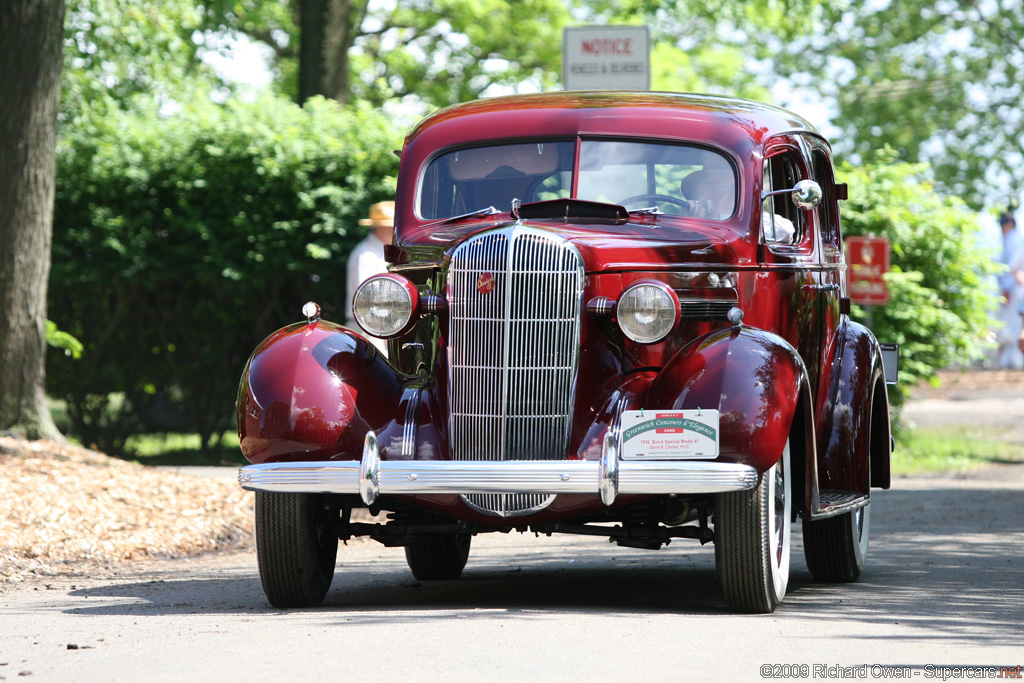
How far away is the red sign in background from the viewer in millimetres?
13023

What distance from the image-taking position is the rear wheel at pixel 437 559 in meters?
7.07

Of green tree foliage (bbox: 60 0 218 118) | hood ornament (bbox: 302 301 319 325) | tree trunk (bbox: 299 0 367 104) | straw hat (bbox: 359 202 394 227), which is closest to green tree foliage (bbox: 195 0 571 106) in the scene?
green tree foliage (bbox: 60 0 218 118)

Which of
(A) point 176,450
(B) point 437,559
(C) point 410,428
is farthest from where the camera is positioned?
(A) point 176,450

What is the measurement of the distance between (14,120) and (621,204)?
18.9 feet

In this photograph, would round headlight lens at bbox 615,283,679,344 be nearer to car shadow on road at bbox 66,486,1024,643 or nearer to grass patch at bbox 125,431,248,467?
car shadow on road at bbox 66,486,1024,643

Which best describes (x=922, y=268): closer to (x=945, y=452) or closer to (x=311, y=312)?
(x=945, y=452)

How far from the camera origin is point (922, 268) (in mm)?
Result: 14594

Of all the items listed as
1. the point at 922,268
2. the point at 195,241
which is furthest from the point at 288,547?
the point at 922,268

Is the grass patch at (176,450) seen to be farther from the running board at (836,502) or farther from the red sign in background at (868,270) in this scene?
the running board at (836,502)

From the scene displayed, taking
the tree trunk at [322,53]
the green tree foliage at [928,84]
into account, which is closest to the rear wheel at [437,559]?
the tree trunk at [322,53]

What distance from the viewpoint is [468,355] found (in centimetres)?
558

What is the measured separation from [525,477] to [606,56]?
6629 mm

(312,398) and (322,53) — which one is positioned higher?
(322,53)

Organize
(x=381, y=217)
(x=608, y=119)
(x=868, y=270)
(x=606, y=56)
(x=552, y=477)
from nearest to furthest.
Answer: (x=552, y=477) → (x=608, y=119) → (x=381, y=217) → (x=606, y=56) → (x=868, y=270)
